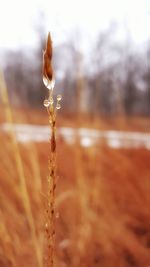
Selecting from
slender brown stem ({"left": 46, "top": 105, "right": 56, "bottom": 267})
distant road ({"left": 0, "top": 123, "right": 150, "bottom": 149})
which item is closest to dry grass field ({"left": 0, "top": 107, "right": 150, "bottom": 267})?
distant road ({"left": 0, "top": 123, "right": 150, "bottom": 149})

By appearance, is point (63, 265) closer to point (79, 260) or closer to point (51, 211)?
point (79, 260)

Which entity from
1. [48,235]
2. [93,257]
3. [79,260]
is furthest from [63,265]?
[48,235]

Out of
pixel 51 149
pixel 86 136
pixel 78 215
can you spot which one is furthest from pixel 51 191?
pixel 86 136

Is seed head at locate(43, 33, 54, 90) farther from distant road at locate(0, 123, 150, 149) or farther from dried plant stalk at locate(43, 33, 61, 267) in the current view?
distant road at locate(0, 123, 150, 149)

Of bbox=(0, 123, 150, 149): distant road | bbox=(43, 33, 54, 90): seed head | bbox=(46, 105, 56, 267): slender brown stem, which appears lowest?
bbox=(0, 123, 150, 149): distant road

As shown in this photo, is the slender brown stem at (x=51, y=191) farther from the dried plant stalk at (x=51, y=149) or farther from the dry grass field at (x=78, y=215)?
the dry grass field at (x=78, y=215)

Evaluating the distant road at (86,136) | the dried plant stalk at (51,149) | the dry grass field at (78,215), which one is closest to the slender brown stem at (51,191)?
the dried plant stalk at (51,149)

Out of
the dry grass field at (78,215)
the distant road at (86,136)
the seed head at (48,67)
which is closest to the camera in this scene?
the seed head at (48,67)

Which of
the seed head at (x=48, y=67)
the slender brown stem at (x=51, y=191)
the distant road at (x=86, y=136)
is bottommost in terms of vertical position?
the distant road at (x=86, y=136)

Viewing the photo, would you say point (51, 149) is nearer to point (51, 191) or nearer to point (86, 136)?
point (51, 191)
